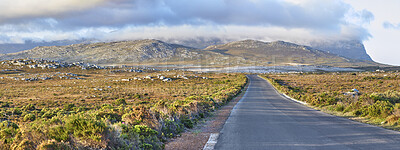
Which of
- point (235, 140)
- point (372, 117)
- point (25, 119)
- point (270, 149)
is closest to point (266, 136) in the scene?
point (235, 140)

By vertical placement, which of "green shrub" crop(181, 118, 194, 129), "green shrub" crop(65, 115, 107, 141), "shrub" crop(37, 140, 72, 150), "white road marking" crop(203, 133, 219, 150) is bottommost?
"green shrub" crop(181, 118, 194, 129)

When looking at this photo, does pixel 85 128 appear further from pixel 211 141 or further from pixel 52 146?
pixel 211 141

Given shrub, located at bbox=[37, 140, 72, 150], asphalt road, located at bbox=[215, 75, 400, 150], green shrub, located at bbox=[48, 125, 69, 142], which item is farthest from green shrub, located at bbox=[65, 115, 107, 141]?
asphalt road, located at bbox=[215, 75, 400, 150]

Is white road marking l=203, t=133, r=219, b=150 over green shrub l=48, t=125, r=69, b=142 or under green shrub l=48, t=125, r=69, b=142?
under

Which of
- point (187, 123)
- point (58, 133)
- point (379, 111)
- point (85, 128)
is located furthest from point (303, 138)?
point (379, 111)

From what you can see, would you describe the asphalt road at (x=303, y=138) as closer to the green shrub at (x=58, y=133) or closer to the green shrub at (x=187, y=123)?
the green shrub at (x=187, y=123)

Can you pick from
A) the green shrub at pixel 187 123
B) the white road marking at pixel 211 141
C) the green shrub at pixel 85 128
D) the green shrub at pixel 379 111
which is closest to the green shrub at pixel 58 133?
the green shrub at pixel 85 128

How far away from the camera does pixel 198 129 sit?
11.7 metres

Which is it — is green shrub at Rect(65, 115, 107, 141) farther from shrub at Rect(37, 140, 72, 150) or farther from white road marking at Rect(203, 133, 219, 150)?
white road marking at Rect(203, 133, 219, 150)

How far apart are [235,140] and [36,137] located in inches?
219

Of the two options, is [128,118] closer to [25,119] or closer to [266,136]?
[266,136]

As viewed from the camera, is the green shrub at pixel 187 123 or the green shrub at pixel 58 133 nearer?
the green shrub at pixel 58 133

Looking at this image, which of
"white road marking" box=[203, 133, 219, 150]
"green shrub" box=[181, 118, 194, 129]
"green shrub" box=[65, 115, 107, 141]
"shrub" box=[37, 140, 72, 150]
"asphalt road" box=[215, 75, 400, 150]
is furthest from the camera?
"green shrub" box=[181, 118, 194, 129]

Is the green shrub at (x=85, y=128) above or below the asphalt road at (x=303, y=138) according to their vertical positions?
above
